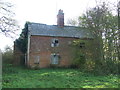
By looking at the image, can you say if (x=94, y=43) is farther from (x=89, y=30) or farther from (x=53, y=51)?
(x=53, y=51)

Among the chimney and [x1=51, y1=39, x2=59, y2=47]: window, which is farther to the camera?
the chimney

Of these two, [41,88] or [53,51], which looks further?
[53,51]

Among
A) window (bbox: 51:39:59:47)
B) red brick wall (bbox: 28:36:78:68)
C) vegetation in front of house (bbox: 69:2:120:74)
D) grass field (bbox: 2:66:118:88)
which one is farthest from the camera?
window (bbox: 51:39:59:47)

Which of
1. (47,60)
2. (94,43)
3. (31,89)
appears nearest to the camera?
(31,89)

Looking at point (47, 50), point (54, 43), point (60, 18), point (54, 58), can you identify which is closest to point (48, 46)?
point (47, 50)

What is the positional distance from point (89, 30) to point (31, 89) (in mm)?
11314

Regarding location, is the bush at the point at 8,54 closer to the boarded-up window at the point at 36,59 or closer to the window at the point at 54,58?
the boarded-up window at the point at 36,59

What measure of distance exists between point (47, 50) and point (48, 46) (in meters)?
0.68

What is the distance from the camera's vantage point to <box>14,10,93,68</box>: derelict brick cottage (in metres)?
24.3

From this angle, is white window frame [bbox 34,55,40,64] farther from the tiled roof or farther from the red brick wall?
the tiled roof

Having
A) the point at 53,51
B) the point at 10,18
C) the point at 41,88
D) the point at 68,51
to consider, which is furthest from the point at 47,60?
the point at 41,88

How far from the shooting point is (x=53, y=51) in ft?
82.9

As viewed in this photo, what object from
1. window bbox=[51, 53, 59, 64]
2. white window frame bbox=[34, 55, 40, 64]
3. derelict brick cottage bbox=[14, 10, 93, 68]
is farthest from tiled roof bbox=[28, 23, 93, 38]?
white window frame bbox=[34, 55, 40, 64]

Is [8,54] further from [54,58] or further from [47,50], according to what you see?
[54,58]
